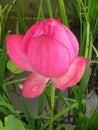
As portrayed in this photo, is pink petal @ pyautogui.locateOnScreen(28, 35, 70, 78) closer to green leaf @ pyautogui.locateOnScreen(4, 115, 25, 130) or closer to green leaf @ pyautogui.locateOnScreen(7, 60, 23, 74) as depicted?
green leaf @ pyautogui.locateOnScreen(4, 115, 25, 130)

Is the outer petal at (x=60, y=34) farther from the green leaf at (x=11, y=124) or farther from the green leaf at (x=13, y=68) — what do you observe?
the green leaf at (x=13, y=68)

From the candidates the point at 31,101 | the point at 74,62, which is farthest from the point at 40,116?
the point at 74,62

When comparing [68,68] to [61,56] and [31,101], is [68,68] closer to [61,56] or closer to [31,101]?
[61,56]

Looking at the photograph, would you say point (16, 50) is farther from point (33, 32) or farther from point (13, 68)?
Answer: point (13, 68)

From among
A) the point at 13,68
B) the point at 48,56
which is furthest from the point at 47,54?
the point at 13,68

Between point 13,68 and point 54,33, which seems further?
Answer: point 13,68

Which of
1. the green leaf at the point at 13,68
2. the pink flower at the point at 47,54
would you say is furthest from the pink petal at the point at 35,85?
the green leaf at the point at 13,68

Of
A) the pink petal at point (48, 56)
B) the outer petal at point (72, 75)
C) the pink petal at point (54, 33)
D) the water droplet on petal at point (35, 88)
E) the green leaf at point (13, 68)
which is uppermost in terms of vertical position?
the pink petal at point (54, 33)
